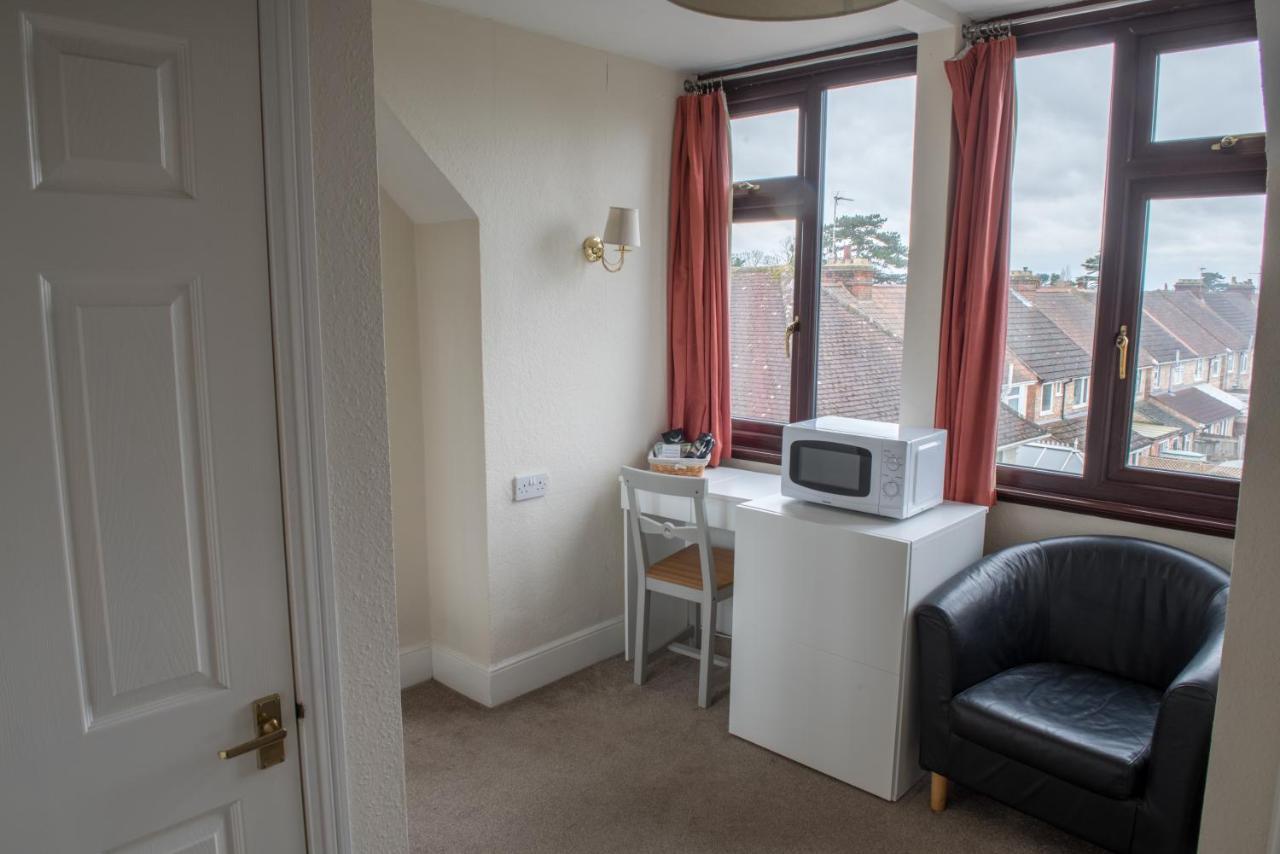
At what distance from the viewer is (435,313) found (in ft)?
11.0

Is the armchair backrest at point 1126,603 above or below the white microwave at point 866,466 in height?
below

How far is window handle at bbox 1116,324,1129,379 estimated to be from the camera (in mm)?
2886

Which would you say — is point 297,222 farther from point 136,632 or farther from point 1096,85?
point 1096,85

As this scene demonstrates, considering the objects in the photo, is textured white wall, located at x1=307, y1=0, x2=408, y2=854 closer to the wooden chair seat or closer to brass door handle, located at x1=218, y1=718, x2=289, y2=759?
brass door handle, located at x1=218, y1=718, x2=289, y2=759

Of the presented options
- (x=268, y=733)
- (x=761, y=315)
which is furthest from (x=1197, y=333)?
(x=268, y=733)

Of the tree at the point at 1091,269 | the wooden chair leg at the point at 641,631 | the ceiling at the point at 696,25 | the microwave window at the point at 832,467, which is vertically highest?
the ceiling at the point at 696,25

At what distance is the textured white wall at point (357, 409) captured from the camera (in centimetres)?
143

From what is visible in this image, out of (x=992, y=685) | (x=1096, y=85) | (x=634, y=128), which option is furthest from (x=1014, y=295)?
(x=634, y=128)

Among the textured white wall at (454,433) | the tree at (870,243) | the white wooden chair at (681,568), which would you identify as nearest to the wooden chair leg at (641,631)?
the white wooden chair at (681,568)

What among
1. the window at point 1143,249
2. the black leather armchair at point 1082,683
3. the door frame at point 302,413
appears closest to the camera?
the door frame at point 302,413

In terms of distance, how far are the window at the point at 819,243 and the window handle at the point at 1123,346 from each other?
2.63 ft

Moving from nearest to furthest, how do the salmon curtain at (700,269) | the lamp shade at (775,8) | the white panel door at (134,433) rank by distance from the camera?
the lamp shade at (775,8), the white panel door at (134,433), the salmon curtain at (700,269)

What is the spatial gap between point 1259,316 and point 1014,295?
5.19 feet

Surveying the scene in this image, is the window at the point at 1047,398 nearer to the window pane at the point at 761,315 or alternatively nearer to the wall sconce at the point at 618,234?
the window pane at the point at 761,315
